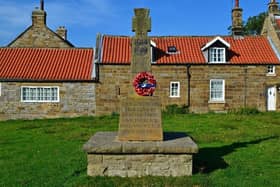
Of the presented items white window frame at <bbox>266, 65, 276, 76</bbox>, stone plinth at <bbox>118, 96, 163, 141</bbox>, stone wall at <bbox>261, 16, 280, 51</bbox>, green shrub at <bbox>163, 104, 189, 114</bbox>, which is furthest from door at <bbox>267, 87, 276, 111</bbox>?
stone plinth at <bbox>118, 96, 163, 141</bbox>

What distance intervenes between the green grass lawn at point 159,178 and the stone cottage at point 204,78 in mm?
8586

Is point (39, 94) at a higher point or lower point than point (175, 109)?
higher

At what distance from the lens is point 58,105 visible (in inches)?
1009

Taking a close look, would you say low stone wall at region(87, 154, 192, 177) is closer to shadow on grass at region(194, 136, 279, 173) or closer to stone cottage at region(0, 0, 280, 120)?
shadow on grass at region(194, 136, 279, 173)

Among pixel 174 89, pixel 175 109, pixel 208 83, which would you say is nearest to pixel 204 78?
pixel 208 83

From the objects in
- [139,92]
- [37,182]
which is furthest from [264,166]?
[37,182]

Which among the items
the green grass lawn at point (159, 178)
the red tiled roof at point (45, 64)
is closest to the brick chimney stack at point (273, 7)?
the red tiled roof at point (45, 64)

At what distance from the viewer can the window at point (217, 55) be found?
27095 mm

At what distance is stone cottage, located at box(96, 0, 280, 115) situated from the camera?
1033 inches

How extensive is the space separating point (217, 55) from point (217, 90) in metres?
2.64

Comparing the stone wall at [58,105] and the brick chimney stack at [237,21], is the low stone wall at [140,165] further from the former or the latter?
the brick chimney stack at [237,21]

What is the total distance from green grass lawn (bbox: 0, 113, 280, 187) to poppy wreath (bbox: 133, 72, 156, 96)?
2282 millimetres

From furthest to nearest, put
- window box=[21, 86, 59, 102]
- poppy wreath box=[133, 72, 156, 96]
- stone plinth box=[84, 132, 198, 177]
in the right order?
1. window box=[21, 86, 59, 102]
2. poppy wreath box=[133, 72, 156, 96]
3. stone plinth box=[84, 132, 198, 177]

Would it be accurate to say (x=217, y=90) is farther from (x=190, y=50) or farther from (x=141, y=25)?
(x=141, y=25)
